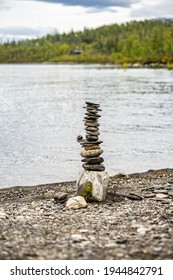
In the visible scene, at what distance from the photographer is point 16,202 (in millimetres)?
20609

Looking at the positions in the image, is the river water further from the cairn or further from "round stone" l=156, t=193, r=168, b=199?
"round stone" l=156, t=193, r=168, b=199

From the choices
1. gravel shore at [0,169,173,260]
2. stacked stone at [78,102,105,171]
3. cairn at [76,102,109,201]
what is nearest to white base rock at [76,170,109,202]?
cairn at [76,102,109,201]

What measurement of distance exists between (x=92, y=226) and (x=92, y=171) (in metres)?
4.48

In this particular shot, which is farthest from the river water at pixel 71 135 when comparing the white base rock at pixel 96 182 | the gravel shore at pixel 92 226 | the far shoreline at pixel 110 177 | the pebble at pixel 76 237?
the pebble at pixel 76 237

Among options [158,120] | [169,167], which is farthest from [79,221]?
[158,120]

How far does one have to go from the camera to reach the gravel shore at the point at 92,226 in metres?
12.2

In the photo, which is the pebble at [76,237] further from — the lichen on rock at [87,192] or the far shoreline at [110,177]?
the far shoreline at [110,177]

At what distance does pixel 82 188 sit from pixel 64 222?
333 cm

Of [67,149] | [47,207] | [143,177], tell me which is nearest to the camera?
[47,207]

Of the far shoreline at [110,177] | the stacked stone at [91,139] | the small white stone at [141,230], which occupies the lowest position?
the far shoreline at [110,177]

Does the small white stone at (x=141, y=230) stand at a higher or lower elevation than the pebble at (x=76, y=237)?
lower

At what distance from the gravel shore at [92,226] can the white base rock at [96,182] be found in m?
0.33
